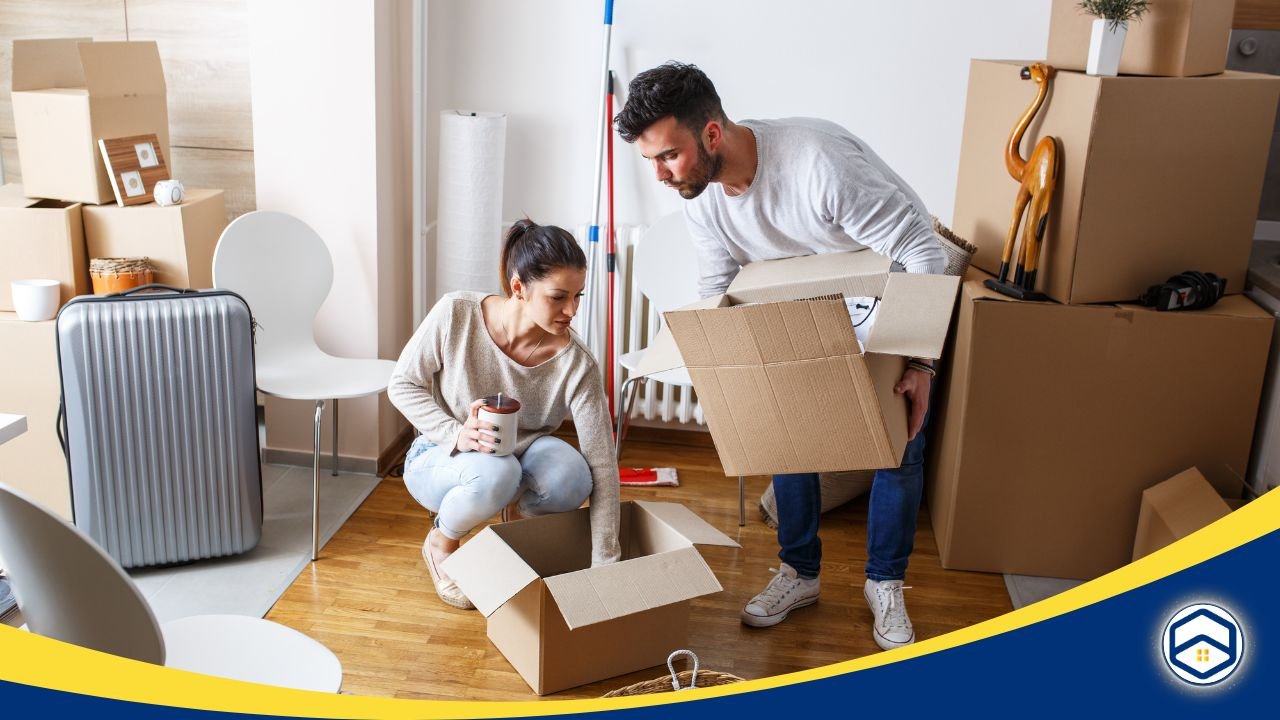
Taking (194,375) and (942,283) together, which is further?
(194,375)

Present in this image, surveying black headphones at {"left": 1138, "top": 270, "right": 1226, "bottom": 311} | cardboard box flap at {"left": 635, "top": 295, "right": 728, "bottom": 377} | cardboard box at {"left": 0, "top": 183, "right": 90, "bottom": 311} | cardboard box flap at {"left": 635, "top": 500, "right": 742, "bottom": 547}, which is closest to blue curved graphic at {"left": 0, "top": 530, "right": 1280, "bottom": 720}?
cardboard box flap at {"left": 635, "top": 295, "right": 728, "bottom": 377}

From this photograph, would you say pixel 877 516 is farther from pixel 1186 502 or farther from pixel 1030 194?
pixel 1030 194

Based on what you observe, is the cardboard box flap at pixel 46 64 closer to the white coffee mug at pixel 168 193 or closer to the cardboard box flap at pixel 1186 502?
the white coffee mug at pixel 168 193

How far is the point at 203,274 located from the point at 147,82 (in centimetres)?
53

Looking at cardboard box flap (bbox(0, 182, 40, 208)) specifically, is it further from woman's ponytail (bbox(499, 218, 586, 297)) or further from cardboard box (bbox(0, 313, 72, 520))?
woman's ponytail (bbox(499, 218, 586, 297))

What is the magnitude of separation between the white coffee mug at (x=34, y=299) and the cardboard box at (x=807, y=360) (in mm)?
1624

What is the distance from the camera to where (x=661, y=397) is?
3512 mm

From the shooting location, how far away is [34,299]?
8.90 feet

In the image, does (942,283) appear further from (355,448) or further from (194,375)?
(355,448)

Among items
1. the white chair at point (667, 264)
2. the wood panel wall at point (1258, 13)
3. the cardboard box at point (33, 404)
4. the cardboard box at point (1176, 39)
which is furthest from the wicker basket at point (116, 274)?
the wood panel wall at point (1258, 13)

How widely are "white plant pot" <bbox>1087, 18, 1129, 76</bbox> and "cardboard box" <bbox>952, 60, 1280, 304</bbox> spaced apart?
32mm

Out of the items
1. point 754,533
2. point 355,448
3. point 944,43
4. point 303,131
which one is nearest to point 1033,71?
point 944,43

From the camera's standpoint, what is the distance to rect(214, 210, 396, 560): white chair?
2.82m

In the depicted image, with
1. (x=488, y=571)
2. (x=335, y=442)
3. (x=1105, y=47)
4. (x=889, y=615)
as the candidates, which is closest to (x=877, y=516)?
(x=889, y=615)
